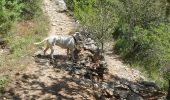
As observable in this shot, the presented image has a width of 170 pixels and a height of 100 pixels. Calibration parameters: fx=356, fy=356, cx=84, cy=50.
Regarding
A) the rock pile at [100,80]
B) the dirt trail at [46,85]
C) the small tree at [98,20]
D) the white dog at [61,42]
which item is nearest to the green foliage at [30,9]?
the small tree at [98,20]

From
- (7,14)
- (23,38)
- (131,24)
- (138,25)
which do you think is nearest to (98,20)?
(23,38)

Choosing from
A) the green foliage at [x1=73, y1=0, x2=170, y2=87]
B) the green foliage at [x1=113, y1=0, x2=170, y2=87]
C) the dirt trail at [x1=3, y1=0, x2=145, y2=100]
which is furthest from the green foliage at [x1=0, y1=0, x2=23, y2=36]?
the green foliage at [x1=113, y1=0, x2=170, y2=87]

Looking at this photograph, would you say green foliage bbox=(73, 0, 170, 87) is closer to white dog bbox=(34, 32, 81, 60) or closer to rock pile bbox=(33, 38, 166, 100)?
rock pile bbox=(33, 38, 166, 100)

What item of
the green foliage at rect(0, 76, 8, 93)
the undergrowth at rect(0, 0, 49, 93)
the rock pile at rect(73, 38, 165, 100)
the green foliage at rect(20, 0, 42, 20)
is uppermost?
the green foliage at rect(20, 0, 42, 20)

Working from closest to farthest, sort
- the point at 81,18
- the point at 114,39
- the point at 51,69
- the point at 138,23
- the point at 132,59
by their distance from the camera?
the point at 51,69, the point at 81,18, the point at 132,59, the point at 138,23, the point at 114,39

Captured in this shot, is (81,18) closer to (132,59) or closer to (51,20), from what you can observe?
(51,20)

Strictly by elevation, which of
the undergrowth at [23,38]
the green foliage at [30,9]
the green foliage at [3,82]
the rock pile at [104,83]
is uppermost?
the green foliage at [30,9]

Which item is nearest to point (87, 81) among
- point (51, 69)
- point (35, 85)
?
point (51, 69)

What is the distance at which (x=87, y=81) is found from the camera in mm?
12227

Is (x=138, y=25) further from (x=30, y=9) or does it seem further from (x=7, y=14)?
(x=7, y=14)

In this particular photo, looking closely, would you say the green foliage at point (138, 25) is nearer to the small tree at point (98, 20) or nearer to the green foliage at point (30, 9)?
the small tree at point (98, 20)

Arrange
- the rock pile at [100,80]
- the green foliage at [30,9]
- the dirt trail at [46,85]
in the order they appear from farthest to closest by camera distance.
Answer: the green foliage at [30,9] → the rock pile at [100,80] → the dirt trail at [46,85]

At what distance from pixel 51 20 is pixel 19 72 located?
7728 millimetres

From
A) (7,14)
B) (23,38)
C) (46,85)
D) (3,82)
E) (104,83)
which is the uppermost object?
(7,14)
